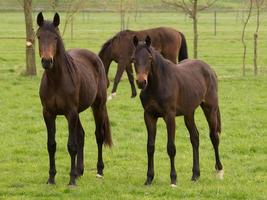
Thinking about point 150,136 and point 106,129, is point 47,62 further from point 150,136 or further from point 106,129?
point 106,129

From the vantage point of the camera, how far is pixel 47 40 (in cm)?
872

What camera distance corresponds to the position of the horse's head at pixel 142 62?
8.53m

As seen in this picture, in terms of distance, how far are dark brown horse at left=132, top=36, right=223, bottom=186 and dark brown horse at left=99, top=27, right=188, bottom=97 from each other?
8.75m

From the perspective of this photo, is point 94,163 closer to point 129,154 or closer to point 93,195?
point 129,154

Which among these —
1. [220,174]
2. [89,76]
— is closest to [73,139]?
[89,76]

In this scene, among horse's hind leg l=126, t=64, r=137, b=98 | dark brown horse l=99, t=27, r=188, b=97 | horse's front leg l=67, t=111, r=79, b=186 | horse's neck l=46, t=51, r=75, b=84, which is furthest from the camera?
dark brown horse l=99, t=27, r=188, b=97

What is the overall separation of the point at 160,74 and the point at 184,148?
345 centimetres

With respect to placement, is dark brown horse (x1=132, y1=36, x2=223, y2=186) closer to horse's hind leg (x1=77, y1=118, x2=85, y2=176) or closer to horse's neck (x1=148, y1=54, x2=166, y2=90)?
horse's neck (x1=148, y1=54, x2=166, y2=90)

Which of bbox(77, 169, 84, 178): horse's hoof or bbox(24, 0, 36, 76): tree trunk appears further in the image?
bbox(24, 0, 36, 76): tree trunk

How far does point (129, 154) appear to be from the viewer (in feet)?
38.5

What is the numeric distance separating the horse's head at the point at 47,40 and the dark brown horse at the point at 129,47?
9.76m

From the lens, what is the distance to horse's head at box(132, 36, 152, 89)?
336 inches

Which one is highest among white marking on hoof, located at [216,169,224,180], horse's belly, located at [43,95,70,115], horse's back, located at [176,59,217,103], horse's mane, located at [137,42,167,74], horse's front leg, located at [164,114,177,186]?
horse's mane, located at [137,42,167,74]

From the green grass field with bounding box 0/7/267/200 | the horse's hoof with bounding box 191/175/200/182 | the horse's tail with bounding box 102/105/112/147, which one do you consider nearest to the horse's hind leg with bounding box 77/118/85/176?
the green grass field with bounding box 0/7/267/200
